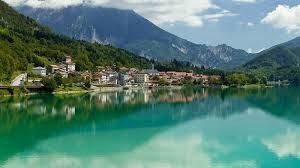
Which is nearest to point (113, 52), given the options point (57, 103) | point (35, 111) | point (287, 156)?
point (57, 103)

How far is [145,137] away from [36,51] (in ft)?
241

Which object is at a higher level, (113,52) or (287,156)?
(113,52)

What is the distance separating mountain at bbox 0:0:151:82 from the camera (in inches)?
3110

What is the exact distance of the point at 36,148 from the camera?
26.2 m

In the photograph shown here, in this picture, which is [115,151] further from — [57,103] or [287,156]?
[57,103]

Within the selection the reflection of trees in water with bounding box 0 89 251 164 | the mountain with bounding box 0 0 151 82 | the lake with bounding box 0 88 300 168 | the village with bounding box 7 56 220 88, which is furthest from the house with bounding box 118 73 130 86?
the lake with bounding box 0 88 300 168

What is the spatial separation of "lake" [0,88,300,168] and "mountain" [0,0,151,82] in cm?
2888

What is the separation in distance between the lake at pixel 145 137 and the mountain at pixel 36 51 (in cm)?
2888

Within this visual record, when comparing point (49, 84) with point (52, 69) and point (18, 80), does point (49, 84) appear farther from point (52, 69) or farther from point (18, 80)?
point (52, 69)

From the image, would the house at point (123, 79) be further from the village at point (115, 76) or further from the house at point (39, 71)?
the house at point (39, 71)

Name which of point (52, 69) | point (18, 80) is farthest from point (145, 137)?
point (52, 69)

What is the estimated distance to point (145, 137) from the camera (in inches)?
1195

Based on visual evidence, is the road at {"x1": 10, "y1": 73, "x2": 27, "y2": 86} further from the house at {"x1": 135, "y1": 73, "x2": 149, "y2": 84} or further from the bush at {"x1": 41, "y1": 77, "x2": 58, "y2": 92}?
the house at {"x1": 135, "y1": 73, "x2": 149, "y2": 84}

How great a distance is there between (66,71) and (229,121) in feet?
192
